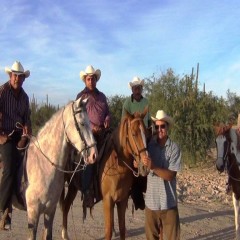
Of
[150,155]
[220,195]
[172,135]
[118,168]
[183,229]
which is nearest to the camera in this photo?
[150,155]

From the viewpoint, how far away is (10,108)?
5.50m

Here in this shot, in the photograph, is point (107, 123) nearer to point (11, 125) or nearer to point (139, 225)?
point (11, 125)

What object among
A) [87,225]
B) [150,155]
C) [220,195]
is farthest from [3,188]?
[220,195]

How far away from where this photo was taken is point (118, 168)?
5695mm

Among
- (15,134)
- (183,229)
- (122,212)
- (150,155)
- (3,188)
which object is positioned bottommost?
(183,229)

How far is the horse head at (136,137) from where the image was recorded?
15.7 ft

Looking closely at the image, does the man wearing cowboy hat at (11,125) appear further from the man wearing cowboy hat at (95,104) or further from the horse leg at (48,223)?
the man wearing cowboy hat at (95,104)

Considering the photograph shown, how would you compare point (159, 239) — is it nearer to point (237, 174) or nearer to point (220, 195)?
point (237, 174)

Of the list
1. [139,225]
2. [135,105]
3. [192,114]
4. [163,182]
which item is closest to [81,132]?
[163,182]

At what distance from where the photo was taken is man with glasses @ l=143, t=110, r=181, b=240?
457 cm

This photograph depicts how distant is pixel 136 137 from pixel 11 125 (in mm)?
1840

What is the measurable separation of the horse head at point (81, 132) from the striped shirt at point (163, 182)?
756 millimetres

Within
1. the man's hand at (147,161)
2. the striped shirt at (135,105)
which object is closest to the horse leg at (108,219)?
the man's hand at (147,161)

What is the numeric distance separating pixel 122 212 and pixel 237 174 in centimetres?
257
